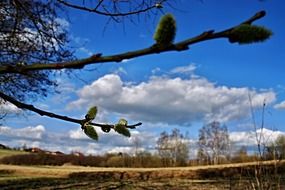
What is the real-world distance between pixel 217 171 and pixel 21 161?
75.7 ft

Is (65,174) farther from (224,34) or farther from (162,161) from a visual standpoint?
(224,34)

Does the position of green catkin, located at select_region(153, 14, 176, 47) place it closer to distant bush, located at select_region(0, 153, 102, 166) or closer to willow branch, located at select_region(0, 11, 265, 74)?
willow branch, located at select_region(0, 11, 265, 74)

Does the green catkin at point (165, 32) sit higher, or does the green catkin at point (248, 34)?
the green catkin at point (165, 32)

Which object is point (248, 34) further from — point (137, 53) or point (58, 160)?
point (58, 160)

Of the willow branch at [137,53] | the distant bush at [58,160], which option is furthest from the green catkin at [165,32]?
the distant bush at [58,160]

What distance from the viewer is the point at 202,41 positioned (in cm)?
67

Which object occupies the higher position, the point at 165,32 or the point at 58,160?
the point at 58,160

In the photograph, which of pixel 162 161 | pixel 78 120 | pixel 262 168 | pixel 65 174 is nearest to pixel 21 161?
pixel 162 161

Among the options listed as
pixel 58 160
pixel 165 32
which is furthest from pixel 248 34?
pixel 58 160

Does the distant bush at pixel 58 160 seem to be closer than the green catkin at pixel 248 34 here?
No

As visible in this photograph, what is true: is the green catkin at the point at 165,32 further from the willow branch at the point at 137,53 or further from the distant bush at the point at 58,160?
the distant bush at the point at 58,160

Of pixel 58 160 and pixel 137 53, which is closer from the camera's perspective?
pixel 137 53

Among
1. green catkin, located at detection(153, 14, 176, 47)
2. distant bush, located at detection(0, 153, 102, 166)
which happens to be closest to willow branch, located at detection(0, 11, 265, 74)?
green catkin, located at detection(153, 14, 176, 47)

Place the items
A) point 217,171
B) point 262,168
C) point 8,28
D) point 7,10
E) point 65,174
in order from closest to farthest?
point 262,168, point 7,10, point 8,28, point 217,171, point 65,174
